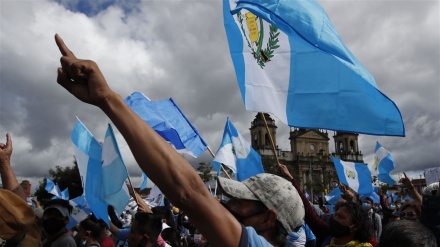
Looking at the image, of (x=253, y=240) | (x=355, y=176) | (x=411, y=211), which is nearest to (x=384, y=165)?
→ (x=355, y=176)

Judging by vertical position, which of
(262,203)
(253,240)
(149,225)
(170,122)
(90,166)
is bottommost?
(149,225)

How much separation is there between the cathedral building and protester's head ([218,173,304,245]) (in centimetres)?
7583

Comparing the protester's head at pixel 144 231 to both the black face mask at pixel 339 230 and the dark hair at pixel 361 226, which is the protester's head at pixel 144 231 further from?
the dark hair at pixel 361 226

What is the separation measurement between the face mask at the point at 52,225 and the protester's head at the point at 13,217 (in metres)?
0.70

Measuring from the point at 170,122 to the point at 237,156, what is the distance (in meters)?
1.36

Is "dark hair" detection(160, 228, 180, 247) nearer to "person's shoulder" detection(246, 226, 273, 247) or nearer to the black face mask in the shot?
the black face mask

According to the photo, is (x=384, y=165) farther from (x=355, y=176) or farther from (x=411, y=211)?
(x=411, y=211)

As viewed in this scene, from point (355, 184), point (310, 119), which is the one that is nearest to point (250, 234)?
point (310, 119)

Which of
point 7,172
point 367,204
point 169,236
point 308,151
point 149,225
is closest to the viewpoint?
point 7,172

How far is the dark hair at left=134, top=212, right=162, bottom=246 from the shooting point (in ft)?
12.8

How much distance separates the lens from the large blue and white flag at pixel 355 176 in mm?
9828

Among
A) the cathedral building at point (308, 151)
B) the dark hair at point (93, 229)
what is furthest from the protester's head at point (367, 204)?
the cathedral building at point (308, 151)

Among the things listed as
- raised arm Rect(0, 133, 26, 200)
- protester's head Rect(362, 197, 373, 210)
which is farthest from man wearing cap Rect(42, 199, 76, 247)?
protester's head Rect(362, 197, 373, 210)

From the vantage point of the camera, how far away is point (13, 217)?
10.3 feet
